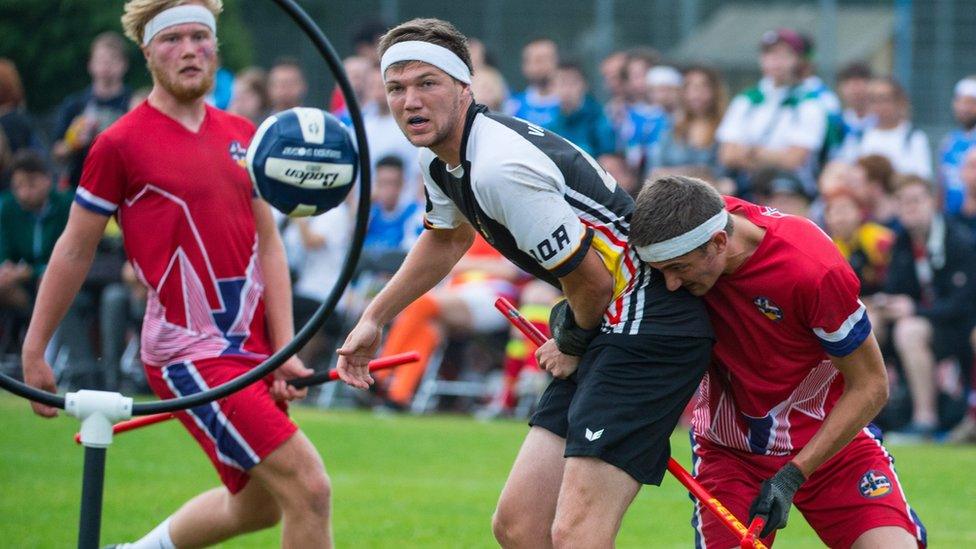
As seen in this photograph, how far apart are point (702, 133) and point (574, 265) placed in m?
7.50

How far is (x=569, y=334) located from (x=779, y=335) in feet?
2.30

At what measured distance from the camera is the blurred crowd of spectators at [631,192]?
35.5 ft

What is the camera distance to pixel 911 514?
5.08 meters

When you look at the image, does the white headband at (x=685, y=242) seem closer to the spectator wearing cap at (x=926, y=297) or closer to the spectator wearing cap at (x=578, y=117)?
the spectator wearing cap at (x=926, y=297)

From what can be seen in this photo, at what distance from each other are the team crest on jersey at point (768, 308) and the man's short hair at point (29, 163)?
8.81 meters

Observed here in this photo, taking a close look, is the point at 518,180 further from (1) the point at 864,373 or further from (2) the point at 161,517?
(2) the point at 161,517

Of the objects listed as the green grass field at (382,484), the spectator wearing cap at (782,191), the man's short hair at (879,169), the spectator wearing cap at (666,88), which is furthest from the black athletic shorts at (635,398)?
the spectator wearing cap at (666,88)

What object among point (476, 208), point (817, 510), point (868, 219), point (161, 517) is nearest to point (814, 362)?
point (817, 510)

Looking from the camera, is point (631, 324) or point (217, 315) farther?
point (217, 315)

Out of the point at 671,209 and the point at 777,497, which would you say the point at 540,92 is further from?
the point at 777,497

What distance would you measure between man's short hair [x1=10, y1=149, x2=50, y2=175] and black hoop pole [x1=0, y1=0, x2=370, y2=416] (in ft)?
27.6

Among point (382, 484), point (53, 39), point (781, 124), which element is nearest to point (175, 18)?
point (382, 484)

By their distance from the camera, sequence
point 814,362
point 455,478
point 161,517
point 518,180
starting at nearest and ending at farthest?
point 518,180
point 814,362
point 161,517
point 455,478

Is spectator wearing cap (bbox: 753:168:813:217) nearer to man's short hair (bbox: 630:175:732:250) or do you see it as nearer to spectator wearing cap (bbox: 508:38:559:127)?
spectator wearing cap (bbox: 508:38:559:127)
